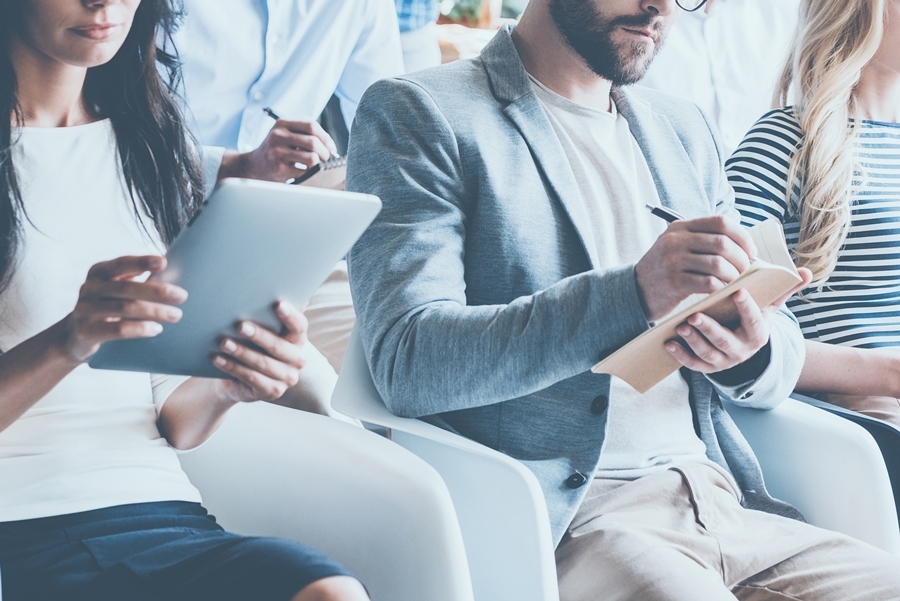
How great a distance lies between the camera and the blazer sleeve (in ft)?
3.59

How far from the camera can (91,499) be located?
109 centimetres

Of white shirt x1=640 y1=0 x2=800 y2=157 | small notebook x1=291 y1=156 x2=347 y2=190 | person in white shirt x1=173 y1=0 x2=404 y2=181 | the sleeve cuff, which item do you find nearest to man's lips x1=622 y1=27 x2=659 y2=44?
small notebook x1=291 y1=156 x2=347 y2=190

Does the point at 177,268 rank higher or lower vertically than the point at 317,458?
higher

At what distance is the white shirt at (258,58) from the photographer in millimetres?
2195

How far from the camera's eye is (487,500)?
1183 mm

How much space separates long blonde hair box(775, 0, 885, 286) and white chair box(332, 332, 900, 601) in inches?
15.8

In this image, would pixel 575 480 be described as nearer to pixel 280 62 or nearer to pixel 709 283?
pixel 709 283

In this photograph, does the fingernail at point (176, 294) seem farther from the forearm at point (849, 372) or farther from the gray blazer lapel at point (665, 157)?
the forearm at point (849, 372)

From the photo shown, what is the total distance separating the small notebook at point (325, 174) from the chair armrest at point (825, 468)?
71cm

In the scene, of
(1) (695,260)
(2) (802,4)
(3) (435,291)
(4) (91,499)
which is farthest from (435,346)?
(2) (802,4)

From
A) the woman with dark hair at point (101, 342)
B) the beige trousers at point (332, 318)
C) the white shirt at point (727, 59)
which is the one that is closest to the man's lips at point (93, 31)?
the woman with dark hair at point (101, 342)

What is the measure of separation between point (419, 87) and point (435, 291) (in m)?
0.31

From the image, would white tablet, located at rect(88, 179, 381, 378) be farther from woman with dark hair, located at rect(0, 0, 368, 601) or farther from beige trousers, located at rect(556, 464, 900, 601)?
beige trousers, located at rect(556, 464, 900, 601)

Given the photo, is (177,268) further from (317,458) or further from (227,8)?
(227,8)
